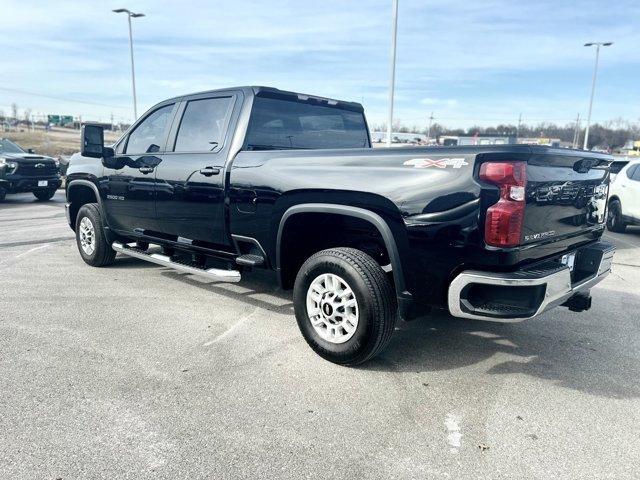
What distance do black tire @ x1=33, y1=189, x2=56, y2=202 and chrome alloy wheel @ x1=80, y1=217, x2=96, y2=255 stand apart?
8969 millimetres

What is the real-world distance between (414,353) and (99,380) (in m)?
2.22

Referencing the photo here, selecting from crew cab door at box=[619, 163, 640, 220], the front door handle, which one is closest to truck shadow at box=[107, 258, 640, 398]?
the front door handle

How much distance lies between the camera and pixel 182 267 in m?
4.95

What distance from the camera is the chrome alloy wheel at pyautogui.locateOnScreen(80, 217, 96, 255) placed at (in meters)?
6.39

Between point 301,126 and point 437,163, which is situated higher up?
point 301,126

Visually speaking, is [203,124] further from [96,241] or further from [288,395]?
[288,395]

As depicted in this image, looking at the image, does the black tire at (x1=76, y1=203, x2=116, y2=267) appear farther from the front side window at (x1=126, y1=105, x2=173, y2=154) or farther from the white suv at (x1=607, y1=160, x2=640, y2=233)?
the white suv at (x1=607, y1=160, x2=640, y2=233)

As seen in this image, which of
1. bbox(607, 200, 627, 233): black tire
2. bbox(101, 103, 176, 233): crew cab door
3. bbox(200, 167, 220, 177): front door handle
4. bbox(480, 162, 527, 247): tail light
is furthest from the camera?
bbox(607, 200, 627, 233): black tire

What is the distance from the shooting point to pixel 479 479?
2467 mm

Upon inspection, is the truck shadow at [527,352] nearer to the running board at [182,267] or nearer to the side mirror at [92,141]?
the running board at [182,267]

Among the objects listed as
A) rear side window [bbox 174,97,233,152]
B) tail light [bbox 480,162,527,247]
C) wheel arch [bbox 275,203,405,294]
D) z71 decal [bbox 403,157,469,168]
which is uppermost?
rear side window [bbox 174,97,233,152]

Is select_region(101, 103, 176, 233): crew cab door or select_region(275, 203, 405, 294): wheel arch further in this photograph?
select_region(101, 103, 176, 233): crew cab door

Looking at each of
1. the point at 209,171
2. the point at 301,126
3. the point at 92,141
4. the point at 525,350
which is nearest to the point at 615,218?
the point at 525,350

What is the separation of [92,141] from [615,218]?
985 centimetres
